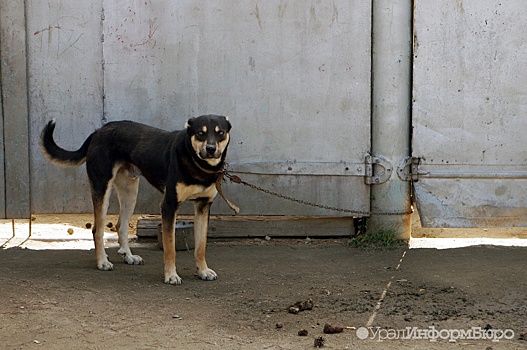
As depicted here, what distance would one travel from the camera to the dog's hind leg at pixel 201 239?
6.21 metres

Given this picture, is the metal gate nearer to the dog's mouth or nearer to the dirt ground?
the dirt ground

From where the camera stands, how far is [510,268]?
6449 millimetres

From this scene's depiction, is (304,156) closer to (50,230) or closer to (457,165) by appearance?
(457,165)

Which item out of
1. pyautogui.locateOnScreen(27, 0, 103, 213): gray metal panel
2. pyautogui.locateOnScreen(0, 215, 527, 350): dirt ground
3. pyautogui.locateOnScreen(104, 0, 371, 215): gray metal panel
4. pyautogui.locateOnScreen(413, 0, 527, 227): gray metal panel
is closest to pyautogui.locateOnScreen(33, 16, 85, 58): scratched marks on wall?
pyautogui.locateOnScreen(27, 0, 103, 213): gray metal panel

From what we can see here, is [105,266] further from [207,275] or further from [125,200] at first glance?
[207,275]

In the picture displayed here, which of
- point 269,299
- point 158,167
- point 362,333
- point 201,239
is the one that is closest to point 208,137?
point 158,167

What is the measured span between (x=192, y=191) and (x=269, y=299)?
1073mm

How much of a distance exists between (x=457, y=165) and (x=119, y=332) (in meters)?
3.75

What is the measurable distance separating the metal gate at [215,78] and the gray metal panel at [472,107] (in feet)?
1.79

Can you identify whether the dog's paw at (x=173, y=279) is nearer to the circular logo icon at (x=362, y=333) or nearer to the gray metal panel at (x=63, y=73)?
the circular logo icon at (x=362, y=333)

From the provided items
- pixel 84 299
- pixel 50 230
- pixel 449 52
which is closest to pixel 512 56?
pixel 449 52

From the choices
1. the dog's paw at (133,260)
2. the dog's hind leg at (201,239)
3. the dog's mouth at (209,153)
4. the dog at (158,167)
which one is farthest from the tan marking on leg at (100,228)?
the dog's mouth at (209,153)

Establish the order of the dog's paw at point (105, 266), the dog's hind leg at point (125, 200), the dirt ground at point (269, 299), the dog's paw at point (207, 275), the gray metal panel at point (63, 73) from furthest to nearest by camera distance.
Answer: the gray metal panel at point (63, 73) → the dog's hind leg at point (125, 200) → the dog's paw at point (105, 266) → the dog's paw at point (207, 275) → the dirt ground at point (269, 299)

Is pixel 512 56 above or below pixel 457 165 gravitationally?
above
